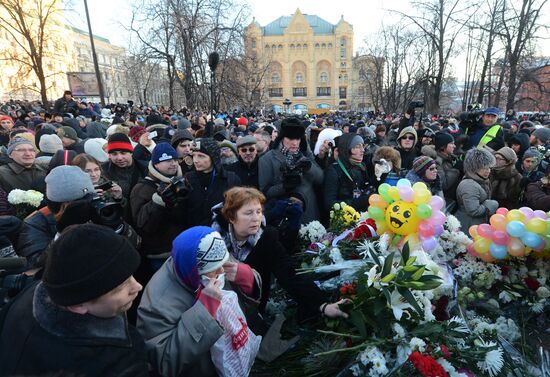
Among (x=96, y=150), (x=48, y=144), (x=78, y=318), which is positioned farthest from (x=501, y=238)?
(x=48, y=144)

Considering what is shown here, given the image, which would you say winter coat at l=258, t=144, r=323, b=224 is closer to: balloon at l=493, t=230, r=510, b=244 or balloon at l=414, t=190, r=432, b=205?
balloon at l=414, t=190, r=432, b=205

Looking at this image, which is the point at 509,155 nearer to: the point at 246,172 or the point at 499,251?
the point at 499,251

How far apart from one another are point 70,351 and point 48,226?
1.68m

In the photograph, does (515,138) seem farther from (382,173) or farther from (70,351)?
(70,351)

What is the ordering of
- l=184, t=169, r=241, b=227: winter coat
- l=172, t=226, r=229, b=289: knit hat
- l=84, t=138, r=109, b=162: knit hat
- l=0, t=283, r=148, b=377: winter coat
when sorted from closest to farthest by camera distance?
1. l=0, t=283, r=148, b=377: winter coat
2. l=172, t=226, r=229, b=289: knit hat
3. l=184, t=169, r=241, b=227: winter coat
4. l=84, t=138, r=109, b=162: knit hat

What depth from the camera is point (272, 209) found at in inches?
125

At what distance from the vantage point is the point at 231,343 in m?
1.83

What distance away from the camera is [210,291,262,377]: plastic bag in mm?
1800

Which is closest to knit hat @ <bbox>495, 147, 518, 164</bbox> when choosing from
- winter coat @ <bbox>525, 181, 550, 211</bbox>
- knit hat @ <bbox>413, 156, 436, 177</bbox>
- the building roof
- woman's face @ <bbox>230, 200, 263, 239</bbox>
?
winter coat @ <bbox>525, 181, 550, 211</bbox>

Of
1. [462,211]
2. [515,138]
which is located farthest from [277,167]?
[515,138]

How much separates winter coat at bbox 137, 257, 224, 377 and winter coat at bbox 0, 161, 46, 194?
3.16 m

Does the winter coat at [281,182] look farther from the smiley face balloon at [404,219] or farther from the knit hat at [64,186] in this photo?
the knit hat at [64,186]

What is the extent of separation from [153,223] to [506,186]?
4.51 meters

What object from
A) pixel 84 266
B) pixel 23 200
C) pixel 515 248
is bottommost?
pixel 515 248
